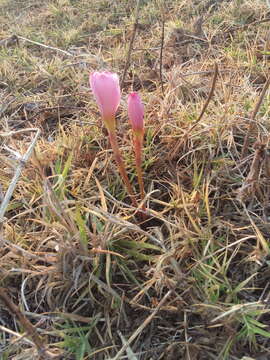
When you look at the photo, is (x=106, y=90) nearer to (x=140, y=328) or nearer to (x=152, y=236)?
(x=152, y=236)

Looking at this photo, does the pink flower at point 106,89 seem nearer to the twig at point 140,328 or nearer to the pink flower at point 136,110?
the pink flower at point 136,110

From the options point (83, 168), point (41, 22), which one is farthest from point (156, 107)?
point (41, 22)

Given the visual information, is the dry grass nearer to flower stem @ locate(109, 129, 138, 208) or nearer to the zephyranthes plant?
flower stem @ locate(109, 129, 138, 208)

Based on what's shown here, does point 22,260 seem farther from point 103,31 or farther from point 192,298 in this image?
point 103,31

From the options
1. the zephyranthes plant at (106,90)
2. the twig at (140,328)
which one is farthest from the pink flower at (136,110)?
the twig at (140,328)

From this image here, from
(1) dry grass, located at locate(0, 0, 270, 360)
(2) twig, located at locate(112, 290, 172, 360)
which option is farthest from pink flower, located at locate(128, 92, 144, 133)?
(2) twig, located at locate(112, 290, 172, 360)
